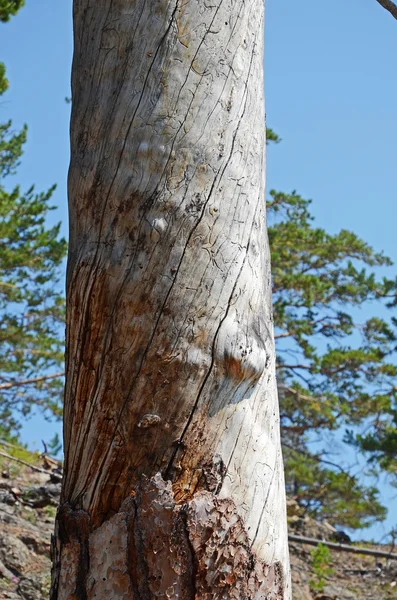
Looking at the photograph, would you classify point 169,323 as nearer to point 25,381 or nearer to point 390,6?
point 390,6

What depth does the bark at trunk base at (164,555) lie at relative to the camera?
1.48 metres

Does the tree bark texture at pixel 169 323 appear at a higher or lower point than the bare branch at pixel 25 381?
lower

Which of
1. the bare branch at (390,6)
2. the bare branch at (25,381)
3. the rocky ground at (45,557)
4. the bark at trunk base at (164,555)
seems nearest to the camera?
the bark at trunk base at (164,555)

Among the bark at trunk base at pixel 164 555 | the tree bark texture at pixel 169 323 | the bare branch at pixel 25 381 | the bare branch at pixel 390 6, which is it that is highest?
the bare branch at pixel 25 381

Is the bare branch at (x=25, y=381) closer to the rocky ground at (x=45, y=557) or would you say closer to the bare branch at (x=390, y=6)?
the rocky ground at (x=45, y=557)

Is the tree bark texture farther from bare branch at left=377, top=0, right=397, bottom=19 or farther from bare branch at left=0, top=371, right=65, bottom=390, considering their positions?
bare branch at left=0, top=371, right=65, bottom=390

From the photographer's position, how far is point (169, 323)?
1.64 m

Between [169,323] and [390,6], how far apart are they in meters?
1.68

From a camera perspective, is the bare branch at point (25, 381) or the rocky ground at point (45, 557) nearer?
the rocky ground at point (45, 557)

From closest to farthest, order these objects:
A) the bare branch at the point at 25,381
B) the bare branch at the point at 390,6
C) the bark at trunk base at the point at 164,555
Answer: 1. the bark at trunk base at the point at 164,555
2. the bare branch at the point at 390,6
3. the bare branch at the point at 25,381

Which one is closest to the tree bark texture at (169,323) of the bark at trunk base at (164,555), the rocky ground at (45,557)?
the bark at trunk base at (164,555)

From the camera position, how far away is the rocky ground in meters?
5.46

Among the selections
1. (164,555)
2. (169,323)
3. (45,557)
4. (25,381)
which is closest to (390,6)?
(169,323)

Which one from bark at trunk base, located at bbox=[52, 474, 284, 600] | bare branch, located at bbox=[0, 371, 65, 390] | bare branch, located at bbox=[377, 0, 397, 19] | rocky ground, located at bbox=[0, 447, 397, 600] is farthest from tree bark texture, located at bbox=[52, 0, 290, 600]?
bare branch, located at bbox=[0, 371, 65, 390]
